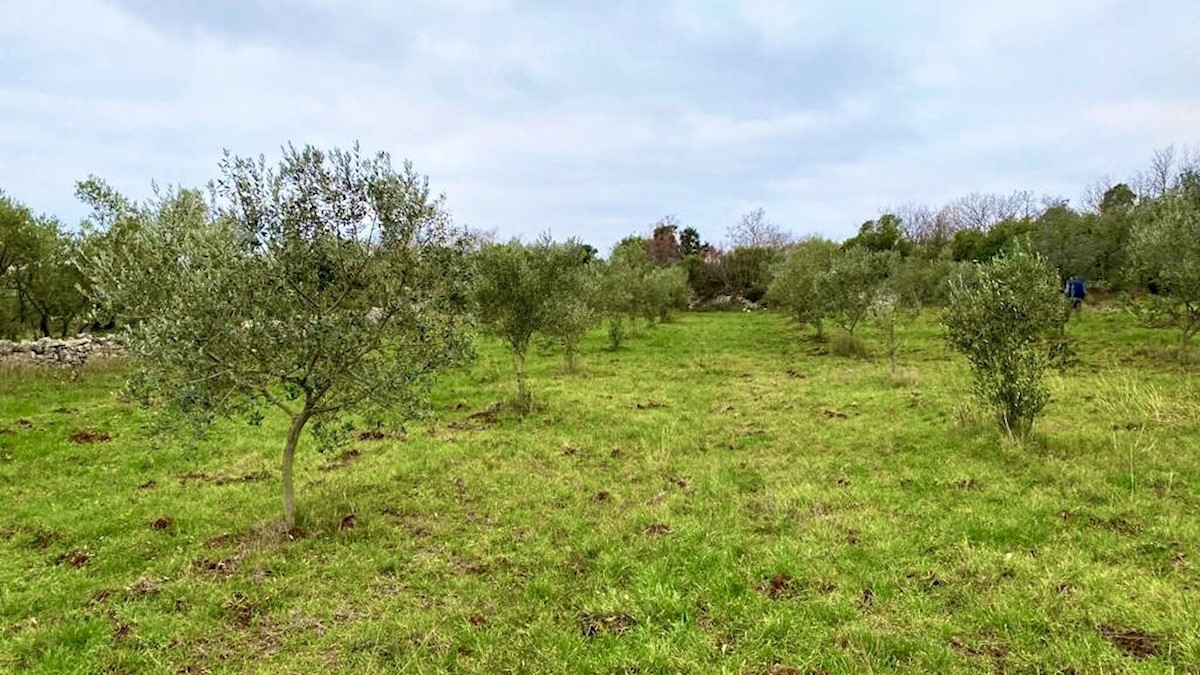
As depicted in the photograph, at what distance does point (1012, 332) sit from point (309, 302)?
44.2 ft

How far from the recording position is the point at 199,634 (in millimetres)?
6980

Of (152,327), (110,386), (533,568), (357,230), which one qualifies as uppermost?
(357,230)

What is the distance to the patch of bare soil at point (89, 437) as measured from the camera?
15.5 metres

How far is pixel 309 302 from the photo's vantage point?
9133mm

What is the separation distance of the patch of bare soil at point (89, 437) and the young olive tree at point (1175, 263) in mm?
34076

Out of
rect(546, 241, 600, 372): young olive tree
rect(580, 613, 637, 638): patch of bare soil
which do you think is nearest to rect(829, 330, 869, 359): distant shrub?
rect(546, 241, 600, 372): young olive tree

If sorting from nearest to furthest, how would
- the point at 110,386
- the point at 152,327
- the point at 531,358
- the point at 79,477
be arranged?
the point at 152,327 < the point at 79,477 < the point at 110,386 < the point at 531,358

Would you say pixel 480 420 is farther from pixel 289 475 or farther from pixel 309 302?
pixel 309 302

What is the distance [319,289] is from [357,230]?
103cm

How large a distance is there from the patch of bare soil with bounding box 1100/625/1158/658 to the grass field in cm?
3

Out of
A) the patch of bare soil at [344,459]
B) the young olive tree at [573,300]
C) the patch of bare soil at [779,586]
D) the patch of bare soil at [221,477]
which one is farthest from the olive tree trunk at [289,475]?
the young olive tree at [573,300]

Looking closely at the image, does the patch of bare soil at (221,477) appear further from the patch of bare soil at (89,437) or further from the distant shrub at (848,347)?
the distant shrub at (848,347)

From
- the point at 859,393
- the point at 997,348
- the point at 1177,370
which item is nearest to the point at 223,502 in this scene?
the point at 997,348

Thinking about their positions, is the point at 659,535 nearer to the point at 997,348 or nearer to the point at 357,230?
the point at 357,230
